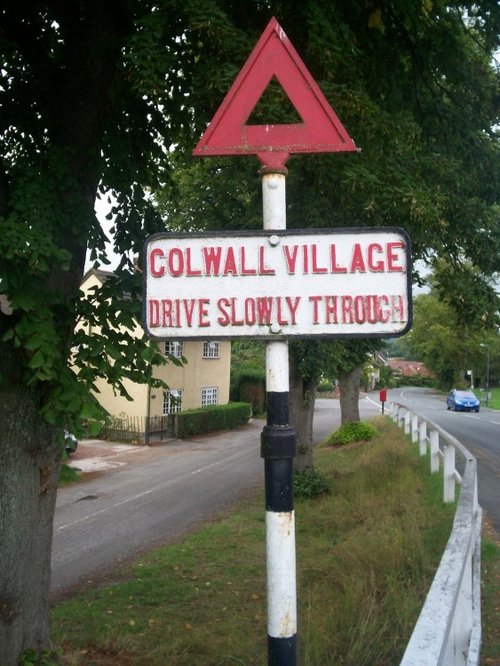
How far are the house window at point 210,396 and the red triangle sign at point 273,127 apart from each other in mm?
32751

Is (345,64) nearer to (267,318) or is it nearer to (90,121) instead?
(90,121)

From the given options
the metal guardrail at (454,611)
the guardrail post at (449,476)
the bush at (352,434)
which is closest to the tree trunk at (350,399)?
the bush at (352,434)

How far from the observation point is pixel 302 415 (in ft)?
49.1

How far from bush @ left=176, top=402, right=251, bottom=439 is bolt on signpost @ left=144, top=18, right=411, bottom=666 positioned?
2643 cm

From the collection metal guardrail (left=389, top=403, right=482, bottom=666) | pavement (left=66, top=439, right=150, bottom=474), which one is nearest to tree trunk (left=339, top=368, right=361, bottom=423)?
pavement (left=66, top=439, right=150, bottom=474)

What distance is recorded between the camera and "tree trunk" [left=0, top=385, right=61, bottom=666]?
17.2 ft

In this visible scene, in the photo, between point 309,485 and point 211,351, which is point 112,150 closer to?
point 309,485

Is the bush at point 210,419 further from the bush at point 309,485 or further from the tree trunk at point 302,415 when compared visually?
the bush at point 309,485

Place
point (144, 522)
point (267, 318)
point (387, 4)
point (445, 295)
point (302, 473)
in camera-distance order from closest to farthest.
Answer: point (267, 318) → point (387, 4) → point (445, 295) → point (144, 522) → point (302, 473)

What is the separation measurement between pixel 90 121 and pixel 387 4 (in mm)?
2768

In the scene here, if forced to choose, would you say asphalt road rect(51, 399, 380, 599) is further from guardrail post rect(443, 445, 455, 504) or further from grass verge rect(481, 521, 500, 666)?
grass verge rect(481, 521, 500, 666)

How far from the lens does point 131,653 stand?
600 centimetres

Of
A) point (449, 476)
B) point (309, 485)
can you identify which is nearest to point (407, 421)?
point (309, 485)

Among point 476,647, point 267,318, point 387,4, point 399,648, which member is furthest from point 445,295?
point 267,318
